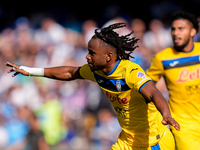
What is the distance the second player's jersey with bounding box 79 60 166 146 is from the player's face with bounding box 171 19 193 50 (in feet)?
4.37

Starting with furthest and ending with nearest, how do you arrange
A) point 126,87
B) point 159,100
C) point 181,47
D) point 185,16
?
1. point 185,16
2. point 181,47
3. point 126,87
4. point 159,100

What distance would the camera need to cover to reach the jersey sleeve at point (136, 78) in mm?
3562

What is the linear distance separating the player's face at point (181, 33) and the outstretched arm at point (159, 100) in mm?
1747

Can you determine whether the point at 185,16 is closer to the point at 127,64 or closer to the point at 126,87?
the point at 127,64

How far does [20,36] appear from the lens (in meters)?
10.9

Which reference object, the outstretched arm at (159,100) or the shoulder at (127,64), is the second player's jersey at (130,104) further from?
the outstretched arm at (159,100)

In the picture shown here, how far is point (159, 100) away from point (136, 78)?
0.45m

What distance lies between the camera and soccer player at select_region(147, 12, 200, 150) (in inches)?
186

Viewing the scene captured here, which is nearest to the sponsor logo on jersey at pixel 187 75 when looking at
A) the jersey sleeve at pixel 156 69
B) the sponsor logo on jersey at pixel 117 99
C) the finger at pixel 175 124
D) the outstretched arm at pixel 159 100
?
the jersey sleeve at pixel 156 69

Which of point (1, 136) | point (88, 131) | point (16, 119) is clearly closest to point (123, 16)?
point (88, 131)

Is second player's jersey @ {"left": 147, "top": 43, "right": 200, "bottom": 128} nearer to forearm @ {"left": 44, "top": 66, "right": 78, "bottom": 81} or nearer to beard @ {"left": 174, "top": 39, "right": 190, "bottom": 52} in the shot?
beard @ {"left": 174, "top": 39, "right": 190, "bottom": 52}

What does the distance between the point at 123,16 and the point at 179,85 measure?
586cm

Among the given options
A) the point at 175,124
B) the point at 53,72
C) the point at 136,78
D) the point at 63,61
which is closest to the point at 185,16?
the point at 136,78

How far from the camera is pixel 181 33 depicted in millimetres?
5090
